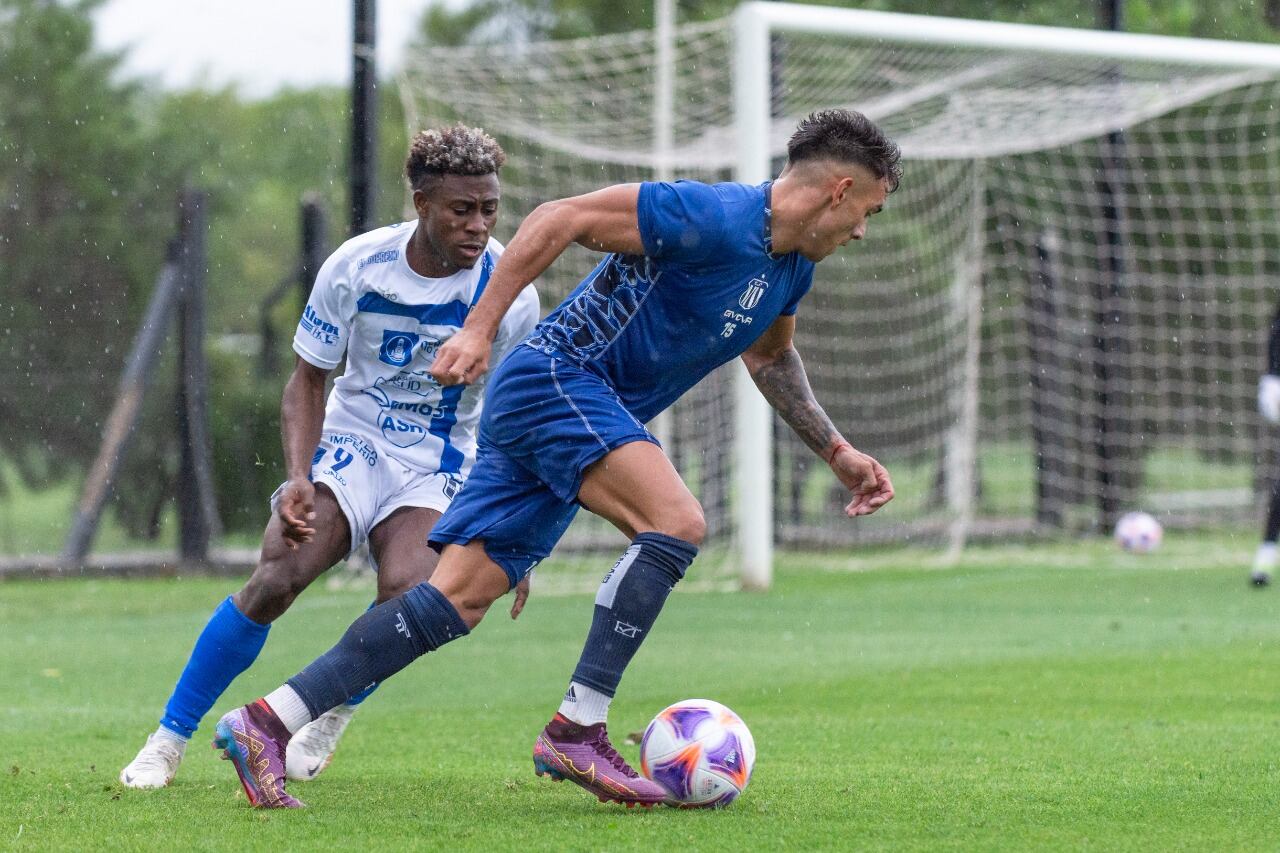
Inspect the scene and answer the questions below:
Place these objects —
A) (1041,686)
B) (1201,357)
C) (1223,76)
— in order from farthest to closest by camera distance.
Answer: (1201,357) → (1223,76) → (1041,686)

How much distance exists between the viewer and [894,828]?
4215 millimetres

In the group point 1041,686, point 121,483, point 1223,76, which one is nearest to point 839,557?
point 1223,76

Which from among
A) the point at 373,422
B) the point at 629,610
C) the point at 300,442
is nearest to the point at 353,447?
the point at 373,422

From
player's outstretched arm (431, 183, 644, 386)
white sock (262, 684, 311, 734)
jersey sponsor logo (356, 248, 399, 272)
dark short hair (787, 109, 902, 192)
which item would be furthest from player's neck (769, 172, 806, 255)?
white sock (262, 684, 311, 734)

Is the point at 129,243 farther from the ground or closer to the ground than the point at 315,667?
farther from the ground

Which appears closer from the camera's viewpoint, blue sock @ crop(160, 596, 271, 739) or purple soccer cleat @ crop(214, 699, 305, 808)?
purple soccer cleat @ crop(214, 699, 305, 808)

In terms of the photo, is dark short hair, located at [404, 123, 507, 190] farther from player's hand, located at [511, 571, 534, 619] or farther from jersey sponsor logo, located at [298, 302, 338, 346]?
player's hand, located at [511, 571, 534, 619]

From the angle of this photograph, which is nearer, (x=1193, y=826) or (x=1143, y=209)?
(x=1193, y=826)

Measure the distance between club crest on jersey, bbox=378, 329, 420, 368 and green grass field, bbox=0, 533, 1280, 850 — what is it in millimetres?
1260

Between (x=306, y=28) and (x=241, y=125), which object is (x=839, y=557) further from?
(x=241, y=125)

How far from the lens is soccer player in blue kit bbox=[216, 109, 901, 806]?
14.5 ft

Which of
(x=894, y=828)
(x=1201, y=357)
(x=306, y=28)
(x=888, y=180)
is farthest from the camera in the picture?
(x=1201, y=357)

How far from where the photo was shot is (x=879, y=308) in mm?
17422

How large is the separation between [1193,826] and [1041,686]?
10.1 feet
